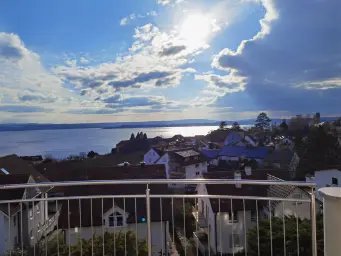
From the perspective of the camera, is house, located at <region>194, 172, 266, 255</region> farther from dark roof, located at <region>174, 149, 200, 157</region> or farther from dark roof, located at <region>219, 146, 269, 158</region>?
dark roof, located at <region>219, 146, 269, 158</region>

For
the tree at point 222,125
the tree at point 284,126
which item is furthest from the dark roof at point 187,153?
the tree at point 284,126

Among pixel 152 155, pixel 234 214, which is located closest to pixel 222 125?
pixel 152 155

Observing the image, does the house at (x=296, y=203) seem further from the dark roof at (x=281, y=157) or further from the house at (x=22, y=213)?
the dark roof at (x=281, y=157)

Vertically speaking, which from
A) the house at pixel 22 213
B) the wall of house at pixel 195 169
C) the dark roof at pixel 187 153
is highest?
the house at pixel 22 213

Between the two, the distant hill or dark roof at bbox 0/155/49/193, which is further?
the distant hill

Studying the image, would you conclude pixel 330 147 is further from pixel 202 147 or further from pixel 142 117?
pixel 142 117

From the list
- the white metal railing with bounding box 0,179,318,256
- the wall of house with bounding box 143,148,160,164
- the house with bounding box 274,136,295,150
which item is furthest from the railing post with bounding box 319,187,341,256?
the house with bounding box 274,136,295,150

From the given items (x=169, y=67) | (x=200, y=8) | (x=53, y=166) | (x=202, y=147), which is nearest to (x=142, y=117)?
(x=169, y=67)
